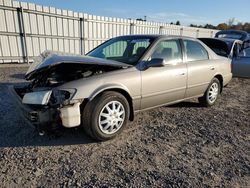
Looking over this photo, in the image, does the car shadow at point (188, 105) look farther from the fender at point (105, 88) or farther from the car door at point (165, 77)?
the fender at point (105, 88)

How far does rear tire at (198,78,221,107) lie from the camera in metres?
5.24

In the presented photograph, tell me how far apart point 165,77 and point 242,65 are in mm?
4792

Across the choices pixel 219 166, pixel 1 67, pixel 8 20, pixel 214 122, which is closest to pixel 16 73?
pixel 1 67

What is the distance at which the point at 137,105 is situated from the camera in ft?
12.6

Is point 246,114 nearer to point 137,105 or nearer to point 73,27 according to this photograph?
point 137,105

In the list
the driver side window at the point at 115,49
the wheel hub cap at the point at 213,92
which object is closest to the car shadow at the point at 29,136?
the driver side window at the point at 115,49

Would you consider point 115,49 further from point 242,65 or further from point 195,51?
point 242,65

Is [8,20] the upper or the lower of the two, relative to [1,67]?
upper

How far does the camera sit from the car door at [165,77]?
12.8 ft

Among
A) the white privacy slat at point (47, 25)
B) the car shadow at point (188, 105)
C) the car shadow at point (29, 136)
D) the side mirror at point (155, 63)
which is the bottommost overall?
the car shadow at point (188, 105)

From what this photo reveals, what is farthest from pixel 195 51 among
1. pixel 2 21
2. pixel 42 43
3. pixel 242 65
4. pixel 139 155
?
pixel 2 21

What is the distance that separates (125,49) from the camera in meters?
4.62

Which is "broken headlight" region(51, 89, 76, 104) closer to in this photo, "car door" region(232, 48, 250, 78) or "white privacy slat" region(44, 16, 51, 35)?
"car door" region(232, 48, 250, 78)

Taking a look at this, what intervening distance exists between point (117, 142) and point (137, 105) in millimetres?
719
